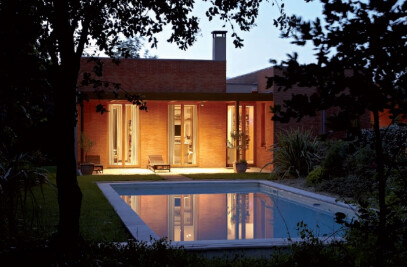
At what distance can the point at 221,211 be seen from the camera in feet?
33.3

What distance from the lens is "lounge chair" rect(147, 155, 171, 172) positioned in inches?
641

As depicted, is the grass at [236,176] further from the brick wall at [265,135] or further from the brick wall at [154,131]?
the brick wall at [154,131]

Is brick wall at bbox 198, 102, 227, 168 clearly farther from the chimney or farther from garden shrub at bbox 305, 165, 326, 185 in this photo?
garden shrub at bbox 305, 165, 326, 185

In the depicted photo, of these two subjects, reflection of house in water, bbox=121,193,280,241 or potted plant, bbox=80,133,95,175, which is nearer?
reflection of house in water, bbox=121,193,280,241

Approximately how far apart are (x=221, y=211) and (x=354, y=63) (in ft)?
26.7

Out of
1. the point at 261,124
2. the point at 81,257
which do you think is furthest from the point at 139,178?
the point at 81,257

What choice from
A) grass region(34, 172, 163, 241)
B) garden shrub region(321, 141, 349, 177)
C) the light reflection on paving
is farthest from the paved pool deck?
garden shrub region(321, 141, 349, 177)

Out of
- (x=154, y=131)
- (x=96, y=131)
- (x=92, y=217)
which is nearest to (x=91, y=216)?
(x=92, y=217)

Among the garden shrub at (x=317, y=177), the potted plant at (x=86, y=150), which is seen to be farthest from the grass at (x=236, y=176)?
the potted plant at (x=86, y=150)

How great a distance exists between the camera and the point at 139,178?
45.4 ft

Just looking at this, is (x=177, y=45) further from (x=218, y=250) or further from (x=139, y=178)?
(x=139, y=178)

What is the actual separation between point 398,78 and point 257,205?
29.5 ft

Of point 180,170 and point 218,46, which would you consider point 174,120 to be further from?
point 218,46

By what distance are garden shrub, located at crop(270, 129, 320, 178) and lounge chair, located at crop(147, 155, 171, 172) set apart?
4.15 meters
